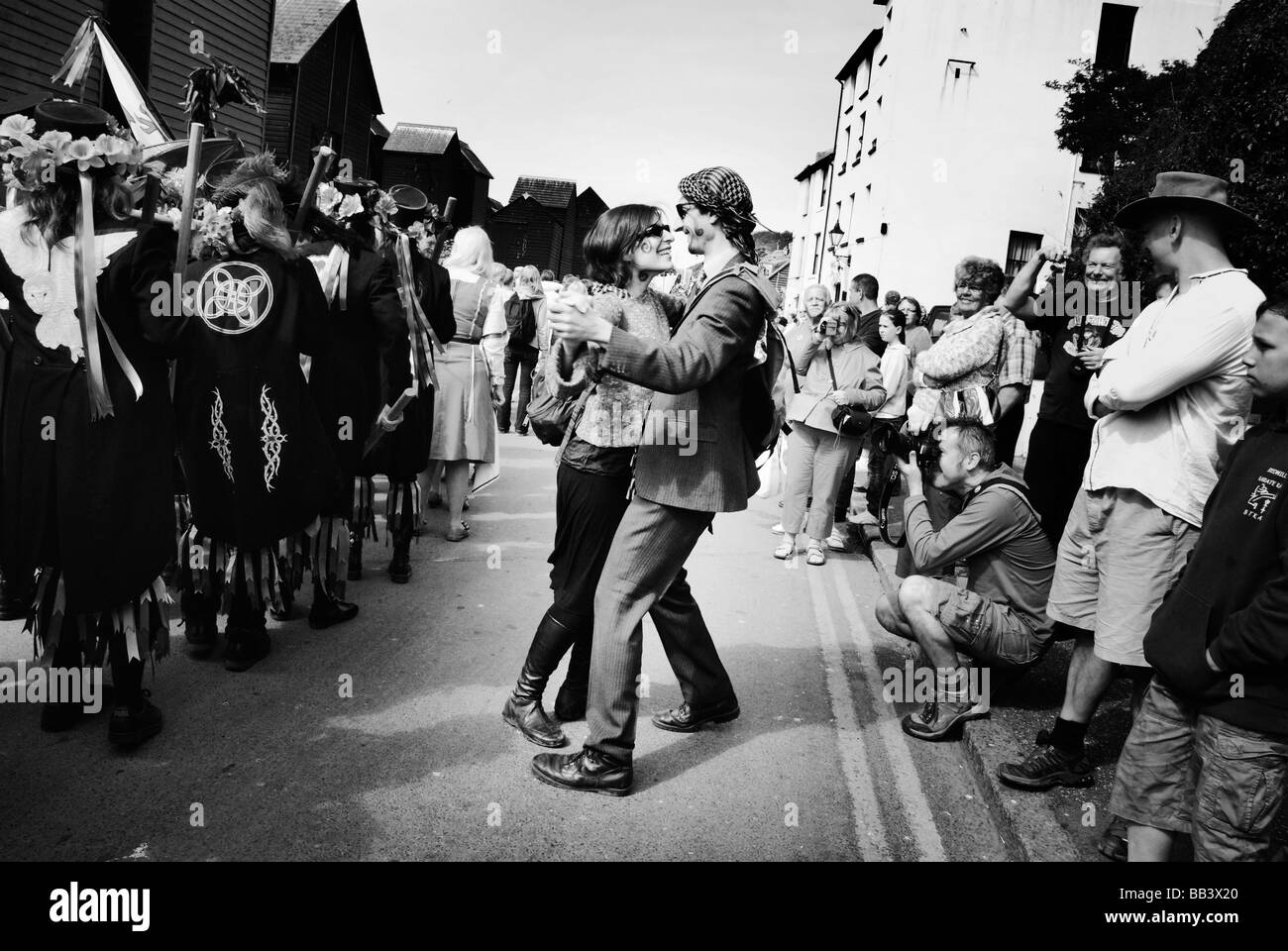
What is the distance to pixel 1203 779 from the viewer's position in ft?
8.25

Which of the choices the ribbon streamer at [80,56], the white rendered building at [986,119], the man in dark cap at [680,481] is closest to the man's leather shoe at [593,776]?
the man in dark cap at [680,481]

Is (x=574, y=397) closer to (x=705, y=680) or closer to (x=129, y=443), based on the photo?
(x=705, y=680)

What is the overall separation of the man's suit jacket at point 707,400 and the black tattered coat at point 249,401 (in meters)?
1.64

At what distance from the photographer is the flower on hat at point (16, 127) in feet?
10.2

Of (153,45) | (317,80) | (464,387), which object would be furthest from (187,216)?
(317,80)

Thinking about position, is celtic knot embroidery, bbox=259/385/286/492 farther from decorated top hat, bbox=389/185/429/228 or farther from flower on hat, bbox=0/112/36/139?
decorated top hat, bbox=389/185/429/228

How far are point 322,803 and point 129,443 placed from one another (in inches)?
57.6

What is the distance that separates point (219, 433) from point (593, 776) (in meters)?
2.06

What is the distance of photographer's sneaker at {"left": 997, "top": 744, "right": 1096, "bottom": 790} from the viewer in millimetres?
3508

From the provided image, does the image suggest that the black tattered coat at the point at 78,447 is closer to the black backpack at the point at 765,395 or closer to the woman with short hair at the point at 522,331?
the black backpack at the point at 765,395

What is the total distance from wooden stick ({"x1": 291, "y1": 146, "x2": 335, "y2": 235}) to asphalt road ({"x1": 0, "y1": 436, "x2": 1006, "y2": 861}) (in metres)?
2.04

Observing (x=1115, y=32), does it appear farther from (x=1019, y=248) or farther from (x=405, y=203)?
(x=405, y=203)

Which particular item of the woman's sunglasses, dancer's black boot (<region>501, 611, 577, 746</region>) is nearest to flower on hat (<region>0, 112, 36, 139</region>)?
the woman's sunglasses
